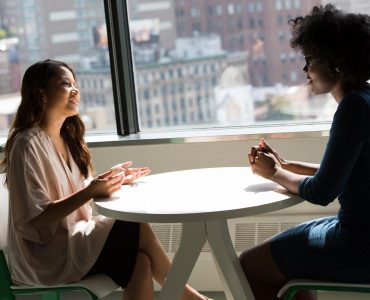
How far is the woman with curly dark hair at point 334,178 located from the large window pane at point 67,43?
1.86 meters

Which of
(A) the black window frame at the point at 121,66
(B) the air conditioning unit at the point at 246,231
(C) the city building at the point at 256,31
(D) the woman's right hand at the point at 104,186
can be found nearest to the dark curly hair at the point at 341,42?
(D) the woman's right hand at the point at 104,186

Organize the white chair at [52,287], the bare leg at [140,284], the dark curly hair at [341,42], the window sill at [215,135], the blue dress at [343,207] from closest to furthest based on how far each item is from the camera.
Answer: the blue dress at [343,207] → the dark curly hair at [341,42] → the white chair at [52,287] → the bare leg at [140,284] → the window sill at [215,135]

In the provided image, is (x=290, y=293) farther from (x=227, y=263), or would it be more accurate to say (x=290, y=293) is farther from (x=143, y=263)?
(x=143, y=263)

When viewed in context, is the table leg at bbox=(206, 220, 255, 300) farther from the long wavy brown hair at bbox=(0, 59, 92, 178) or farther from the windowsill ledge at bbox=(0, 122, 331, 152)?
the windowsill ledge at bbox=(0, 122, 331, 152)

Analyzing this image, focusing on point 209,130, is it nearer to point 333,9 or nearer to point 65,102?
point 65,102

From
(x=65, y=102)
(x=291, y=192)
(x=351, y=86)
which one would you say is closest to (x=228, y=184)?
(x=291, y=192)

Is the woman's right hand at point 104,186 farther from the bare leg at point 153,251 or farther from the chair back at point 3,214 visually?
the chair back at point 3,214

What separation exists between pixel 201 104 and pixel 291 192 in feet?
5.59

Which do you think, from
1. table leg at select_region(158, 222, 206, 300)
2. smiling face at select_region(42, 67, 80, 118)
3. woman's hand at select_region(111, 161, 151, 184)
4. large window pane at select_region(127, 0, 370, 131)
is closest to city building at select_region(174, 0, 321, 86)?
large window pane at select_region(127, 0, 370, 131)

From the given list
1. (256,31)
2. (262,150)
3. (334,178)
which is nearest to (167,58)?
(256,31)

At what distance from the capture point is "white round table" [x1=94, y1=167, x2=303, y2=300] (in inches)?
84.5

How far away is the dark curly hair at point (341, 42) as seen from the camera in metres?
2.22

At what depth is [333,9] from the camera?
7.50ft

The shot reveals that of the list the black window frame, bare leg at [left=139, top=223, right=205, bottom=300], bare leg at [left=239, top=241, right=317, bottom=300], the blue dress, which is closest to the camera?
the blue dress
